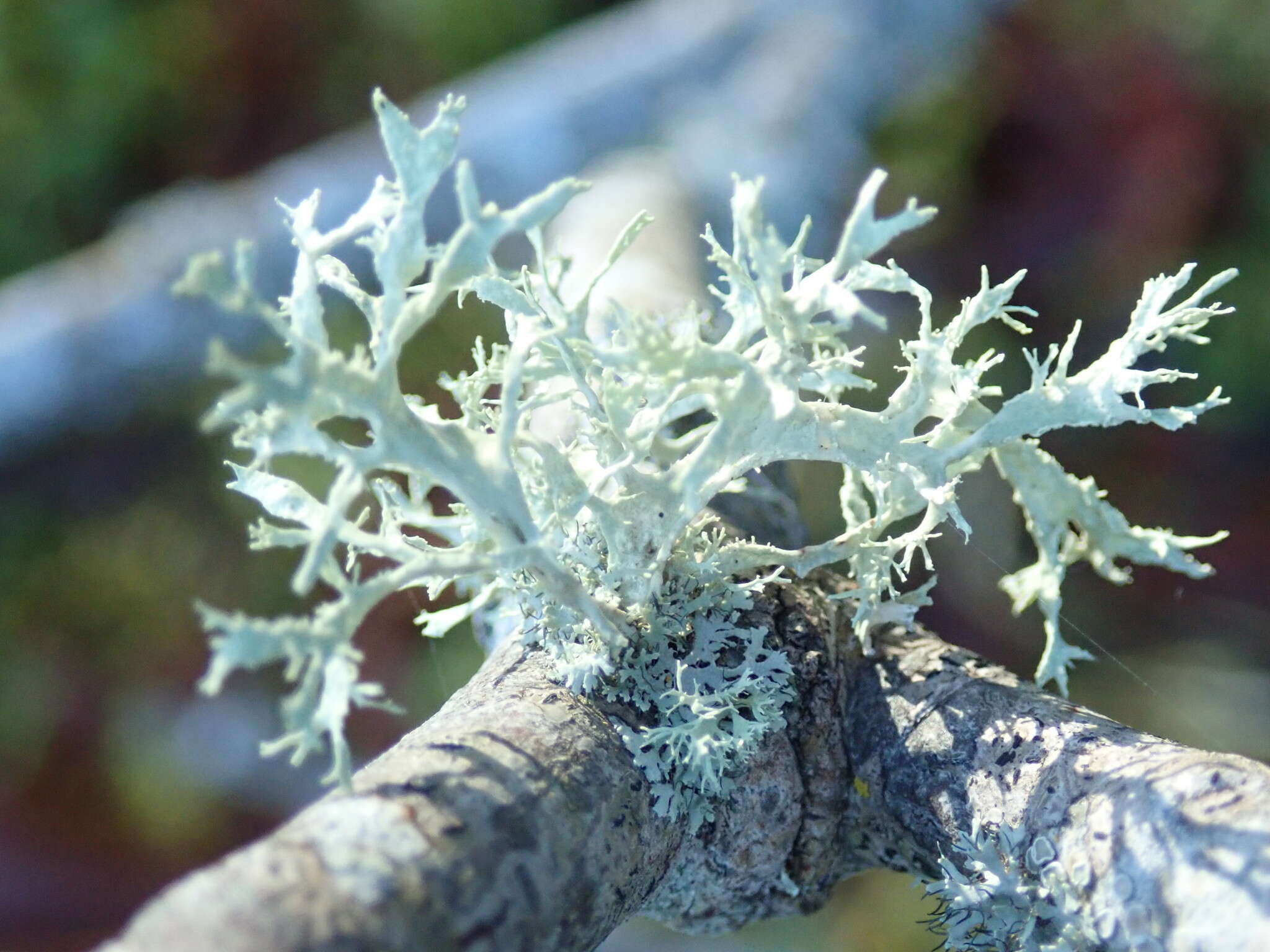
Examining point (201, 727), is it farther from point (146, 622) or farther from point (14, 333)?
point (14, 333)

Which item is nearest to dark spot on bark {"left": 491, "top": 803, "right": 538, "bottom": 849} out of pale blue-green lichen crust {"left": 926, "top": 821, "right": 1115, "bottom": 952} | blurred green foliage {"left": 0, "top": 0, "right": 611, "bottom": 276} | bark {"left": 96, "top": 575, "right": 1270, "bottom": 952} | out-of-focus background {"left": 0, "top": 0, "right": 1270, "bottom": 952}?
bark {"left": 96, "top": 575, "right": 1270, "bottom": 952}

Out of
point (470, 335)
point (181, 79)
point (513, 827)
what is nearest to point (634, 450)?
point (513, 827)

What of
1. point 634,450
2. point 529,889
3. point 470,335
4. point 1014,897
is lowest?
point 1014,897

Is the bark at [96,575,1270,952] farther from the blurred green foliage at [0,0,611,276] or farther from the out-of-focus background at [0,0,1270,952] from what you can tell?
the blurred green foliage at [0,0,611,276]

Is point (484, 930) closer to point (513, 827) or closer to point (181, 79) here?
point (513, 827)

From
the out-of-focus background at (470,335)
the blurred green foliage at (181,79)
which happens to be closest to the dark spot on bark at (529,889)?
the out-of-focus background at (470,335)

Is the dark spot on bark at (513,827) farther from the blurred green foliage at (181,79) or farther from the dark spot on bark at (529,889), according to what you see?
the blurred green foliage at (181,79)

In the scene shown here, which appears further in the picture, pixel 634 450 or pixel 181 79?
pixel 181 79

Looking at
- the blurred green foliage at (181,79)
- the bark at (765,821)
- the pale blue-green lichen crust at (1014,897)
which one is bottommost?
the pale blue-green lichen crust at (1014,897)
